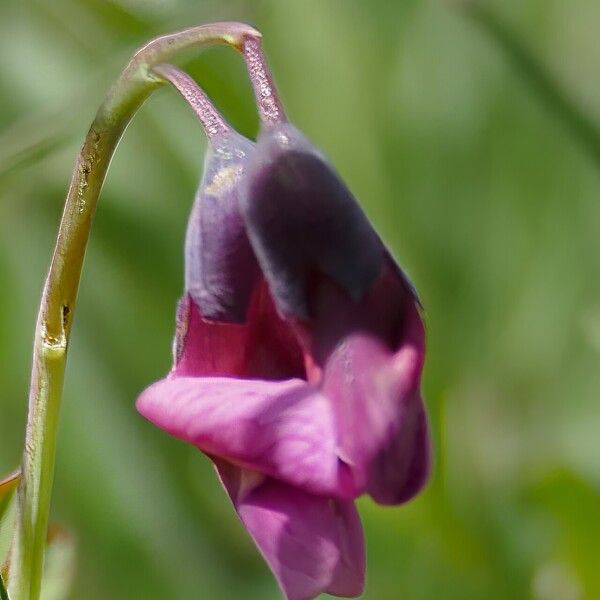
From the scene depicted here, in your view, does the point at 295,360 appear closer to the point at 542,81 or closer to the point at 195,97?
the point at 195,97

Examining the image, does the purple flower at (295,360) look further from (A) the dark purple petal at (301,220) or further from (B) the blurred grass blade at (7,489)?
(B) the blurred grass blade at (7,489)

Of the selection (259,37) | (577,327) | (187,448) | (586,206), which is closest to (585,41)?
(586,206)

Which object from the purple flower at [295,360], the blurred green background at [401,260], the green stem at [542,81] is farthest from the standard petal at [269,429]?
the green stem at [542,81]

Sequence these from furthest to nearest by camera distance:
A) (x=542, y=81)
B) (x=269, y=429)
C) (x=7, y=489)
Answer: (x=542, y=81), (x=7, y=489), (x=269, y=429)

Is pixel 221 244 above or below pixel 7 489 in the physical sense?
above

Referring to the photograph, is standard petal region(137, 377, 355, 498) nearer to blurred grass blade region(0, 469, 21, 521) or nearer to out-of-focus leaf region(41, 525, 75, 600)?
blurred grass blade region(0, 469, 21, 521)

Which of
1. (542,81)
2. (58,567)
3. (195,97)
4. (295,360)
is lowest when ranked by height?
(58,567)

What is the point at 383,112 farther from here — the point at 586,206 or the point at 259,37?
the point at 259,37

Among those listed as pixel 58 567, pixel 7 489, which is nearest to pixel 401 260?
pixel 58 567
